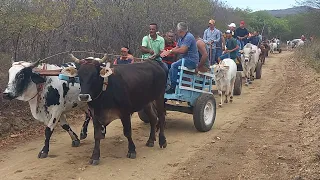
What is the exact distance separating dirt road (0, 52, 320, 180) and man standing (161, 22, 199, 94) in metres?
1.24

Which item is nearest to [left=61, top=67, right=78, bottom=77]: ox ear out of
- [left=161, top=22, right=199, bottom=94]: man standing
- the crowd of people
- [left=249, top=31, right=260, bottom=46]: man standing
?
the crowd of people

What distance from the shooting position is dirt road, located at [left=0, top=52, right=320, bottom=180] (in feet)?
21.6

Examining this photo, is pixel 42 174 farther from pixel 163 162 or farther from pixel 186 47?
pixel 186 47

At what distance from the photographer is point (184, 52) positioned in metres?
8.89

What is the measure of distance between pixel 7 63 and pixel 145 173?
582cm

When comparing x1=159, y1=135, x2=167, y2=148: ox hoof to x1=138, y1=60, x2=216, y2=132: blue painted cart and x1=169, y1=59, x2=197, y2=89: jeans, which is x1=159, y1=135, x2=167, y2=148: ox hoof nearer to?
x1=138, y1=60, x2=216, y2=132: blue painted cart

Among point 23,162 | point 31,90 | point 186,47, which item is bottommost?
point 23,162

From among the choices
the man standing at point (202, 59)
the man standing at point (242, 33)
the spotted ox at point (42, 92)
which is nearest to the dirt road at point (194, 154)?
the spotted ox at point (42, 92)

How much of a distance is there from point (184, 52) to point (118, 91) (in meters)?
2.24

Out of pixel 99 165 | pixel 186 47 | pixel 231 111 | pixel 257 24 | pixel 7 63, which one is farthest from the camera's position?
pixel 257 24

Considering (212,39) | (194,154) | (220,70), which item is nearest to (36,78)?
(194,154)

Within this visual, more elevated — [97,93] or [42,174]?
[97,93]

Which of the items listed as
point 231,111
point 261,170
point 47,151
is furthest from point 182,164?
point 231,111

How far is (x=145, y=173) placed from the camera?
666 cm
